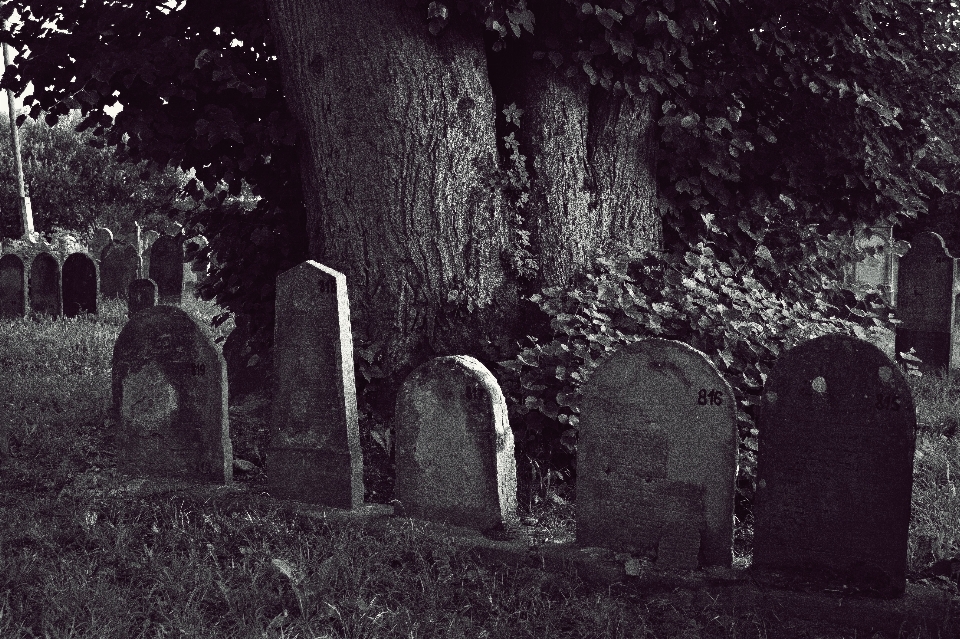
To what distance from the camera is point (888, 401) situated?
383 cm

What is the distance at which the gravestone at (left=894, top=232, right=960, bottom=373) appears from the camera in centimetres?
869

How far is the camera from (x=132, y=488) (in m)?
5.15

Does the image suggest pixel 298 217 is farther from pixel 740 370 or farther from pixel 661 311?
pixel 740 370

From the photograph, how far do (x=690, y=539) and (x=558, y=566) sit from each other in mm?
598

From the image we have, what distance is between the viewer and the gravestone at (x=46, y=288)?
37.6 ft

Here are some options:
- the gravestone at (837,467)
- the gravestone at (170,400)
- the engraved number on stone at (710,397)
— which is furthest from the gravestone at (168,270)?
the gravestone at (837,467)

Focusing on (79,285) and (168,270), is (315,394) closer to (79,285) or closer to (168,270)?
(79,285)

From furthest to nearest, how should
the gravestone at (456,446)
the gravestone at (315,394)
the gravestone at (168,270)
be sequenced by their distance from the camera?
the gravestone at (168,270) < the gravestone at (315,394) < the gravestone at (456,446)

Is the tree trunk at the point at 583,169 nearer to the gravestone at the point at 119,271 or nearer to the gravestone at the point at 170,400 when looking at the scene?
the gravestone at the point at 170,400

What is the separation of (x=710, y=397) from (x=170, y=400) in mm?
2902

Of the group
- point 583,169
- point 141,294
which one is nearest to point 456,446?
point 583,169

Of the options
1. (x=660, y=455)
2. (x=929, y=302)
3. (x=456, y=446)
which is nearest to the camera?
(x=660, y=455)

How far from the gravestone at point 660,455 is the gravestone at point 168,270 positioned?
390 inches

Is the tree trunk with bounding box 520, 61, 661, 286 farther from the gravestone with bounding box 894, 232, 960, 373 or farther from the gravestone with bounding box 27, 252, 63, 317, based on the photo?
the gravestone with bounding box 27, 252, 63, 317
